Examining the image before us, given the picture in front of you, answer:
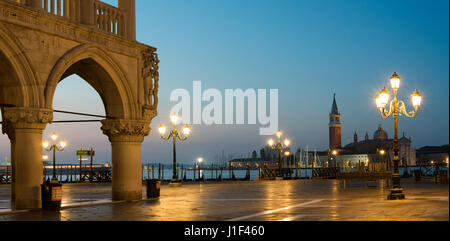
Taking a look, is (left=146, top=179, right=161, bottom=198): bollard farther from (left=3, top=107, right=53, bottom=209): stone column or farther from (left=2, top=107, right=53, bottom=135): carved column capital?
(left=2, top=107, right=53, bottom=135): carved column capital

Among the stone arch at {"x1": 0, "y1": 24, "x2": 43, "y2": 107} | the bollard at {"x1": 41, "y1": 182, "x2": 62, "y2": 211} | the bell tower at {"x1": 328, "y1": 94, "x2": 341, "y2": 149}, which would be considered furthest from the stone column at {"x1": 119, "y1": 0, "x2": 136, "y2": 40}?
the bell tower at {"x1": 328, "y1": 94, "x2": 341, "y2": 149}

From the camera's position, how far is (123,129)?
1842cm

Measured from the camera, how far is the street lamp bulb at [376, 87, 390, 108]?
1792cm

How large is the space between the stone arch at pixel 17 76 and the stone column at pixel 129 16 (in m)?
4.77

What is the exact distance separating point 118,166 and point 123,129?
4.20ft

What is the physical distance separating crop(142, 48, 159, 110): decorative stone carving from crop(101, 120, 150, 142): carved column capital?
3.00 feet

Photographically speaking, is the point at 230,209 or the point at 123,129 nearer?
the point at 230,209

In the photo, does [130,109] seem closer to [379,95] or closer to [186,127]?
[379,95]

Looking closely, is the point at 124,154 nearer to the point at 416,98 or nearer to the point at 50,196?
the point at 50,196

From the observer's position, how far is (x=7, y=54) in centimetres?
1454

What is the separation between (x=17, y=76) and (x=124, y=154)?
16.2 feet

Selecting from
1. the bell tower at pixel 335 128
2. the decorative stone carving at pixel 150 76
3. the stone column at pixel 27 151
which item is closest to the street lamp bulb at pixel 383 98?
the decorative stone carving at pixel 150 76

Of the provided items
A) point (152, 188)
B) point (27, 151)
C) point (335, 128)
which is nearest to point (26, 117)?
point (27, 151)
